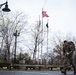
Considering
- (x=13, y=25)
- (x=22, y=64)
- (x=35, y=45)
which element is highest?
(x=13, y=25)

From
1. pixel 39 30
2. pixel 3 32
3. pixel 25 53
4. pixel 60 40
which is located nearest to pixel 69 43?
pixel 3 32

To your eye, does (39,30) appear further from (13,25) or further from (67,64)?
(67,64)

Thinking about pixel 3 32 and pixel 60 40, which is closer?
pixel 3 32

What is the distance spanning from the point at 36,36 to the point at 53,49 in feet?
88.3

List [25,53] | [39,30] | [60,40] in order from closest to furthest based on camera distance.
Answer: [39,30]
[25,53]
[60,40]

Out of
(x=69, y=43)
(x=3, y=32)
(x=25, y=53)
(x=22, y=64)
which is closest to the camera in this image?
(x=69, y=43)

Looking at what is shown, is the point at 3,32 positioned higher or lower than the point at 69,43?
higher

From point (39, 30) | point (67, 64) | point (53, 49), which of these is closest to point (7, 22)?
point (39, 30)

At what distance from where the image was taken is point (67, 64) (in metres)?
13.7

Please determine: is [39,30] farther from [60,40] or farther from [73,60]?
[73,60]

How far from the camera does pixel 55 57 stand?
314 feet

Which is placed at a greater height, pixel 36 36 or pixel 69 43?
pixel 36 36

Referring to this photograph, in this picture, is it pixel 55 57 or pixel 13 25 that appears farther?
pixel 55 57

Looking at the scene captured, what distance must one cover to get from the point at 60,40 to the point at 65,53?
7766 cm
